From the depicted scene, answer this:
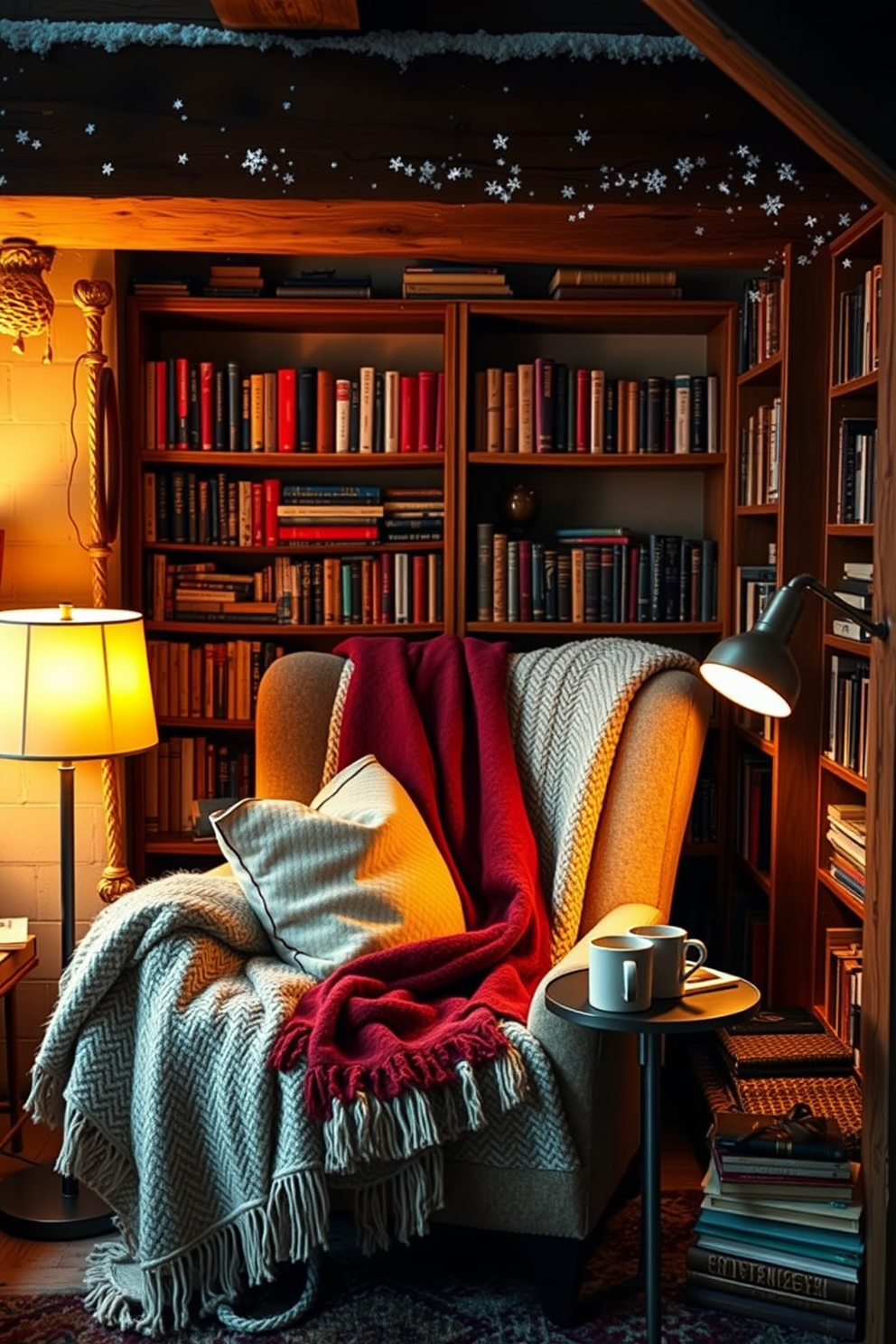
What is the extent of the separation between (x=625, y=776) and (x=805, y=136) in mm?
1271

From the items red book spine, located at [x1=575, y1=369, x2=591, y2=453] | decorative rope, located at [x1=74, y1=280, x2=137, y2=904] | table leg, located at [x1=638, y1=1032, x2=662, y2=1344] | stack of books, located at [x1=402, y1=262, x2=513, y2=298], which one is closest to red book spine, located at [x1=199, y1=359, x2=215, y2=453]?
decorative rope, located at [x1=74, y1=280, x2=137, y2=904]

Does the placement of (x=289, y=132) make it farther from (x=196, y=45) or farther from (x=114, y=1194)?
(x=114, y=1194)

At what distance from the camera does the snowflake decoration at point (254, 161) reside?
99.0 inches

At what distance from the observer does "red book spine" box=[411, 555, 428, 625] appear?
3609mm

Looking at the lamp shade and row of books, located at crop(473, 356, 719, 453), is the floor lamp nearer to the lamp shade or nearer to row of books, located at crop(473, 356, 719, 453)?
the lamp shade

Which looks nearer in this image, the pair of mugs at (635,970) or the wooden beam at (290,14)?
the pair of mugs at (635,970)

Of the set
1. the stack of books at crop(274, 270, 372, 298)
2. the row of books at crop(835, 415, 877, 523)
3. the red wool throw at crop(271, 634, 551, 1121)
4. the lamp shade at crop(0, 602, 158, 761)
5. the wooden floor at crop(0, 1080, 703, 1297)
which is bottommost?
the wooden floor at crop(0, 1080, 703, 1297)

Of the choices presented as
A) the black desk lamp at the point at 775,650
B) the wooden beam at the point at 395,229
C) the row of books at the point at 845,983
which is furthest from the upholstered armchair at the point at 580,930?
the wooden beam at the point at 395,229

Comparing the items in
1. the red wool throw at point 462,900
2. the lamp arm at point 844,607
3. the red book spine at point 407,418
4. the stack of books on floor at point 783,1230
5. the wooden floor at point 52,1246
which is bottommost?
the wooden floor at point 52,1246

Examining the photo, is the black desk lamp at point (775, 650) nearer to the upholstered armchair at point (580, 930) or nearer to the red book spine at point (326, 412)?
the upholstered armchair at point (580, 930)

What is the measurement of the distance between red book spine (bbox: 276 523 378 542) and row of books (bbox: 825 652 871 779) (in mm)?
1216

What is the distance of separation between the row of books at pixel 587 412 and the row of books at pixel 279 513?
0.24 m

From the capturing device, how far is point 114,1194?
7.71ft

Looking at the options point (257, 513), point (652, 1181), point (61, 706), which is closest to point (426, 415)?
point (257, 513)
